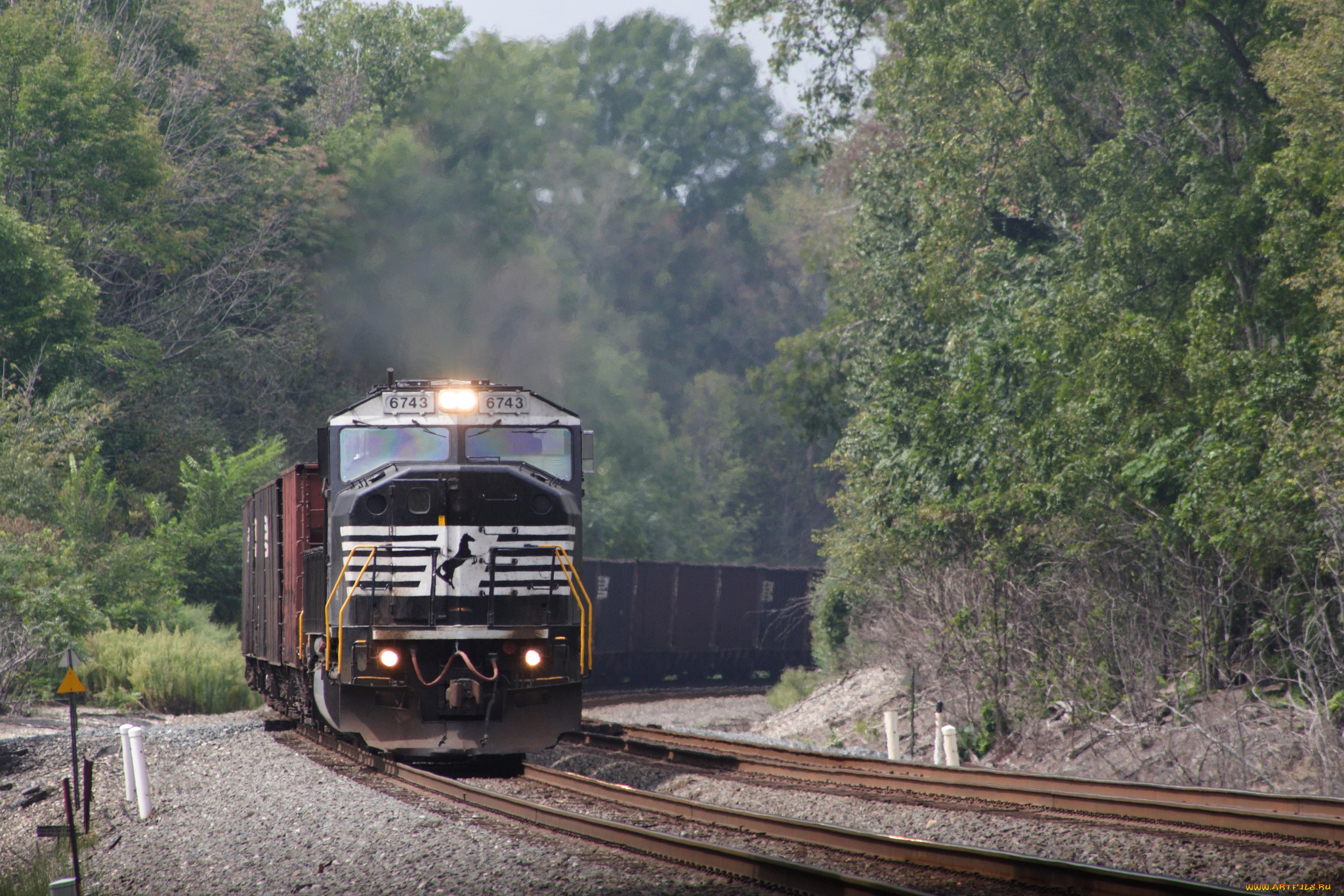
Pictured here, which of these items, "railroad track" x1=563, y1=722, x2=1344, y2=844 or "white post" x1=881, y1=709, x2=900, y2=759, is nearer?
"railroad track" x1=563, y1=722, x2=1344, y2=844

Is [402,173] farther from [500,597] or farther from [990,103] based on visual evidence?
[500,597]

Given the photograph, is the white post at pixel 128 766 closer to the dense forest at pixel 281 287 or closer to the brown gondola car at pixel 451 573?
the brown gondola car at pixel 451 573

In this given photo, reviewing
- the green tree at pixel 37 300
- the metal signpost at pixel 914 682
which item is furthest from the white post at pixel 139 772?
the green tree at pixel 37 300

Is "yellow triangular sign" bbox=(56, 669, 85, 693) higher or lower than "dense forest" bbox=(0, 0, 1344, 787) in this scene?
lower

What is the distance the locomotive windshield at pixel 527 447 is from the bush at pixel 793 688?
17330 mm

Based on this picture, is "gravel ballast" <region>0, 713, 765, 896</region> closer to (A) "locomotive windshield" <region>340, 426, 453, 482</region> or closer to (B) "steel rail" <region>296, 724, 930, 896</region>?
(B) "steel rail" <region>296, 724, 930, 896</region>

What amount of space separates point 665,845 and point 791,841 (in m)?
1.01

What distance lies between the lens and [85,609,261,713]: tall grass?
22062 mm

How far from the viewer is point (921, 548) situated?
23.2 meters

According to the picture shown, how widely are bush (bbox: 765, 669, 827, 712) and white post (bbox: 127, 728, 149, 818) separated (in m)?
17.8

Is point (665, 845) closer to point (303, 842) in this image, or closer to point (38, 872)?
point (303, 842)

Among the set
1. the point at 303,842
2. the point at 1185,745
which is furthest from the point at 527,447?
the point at 1185,745

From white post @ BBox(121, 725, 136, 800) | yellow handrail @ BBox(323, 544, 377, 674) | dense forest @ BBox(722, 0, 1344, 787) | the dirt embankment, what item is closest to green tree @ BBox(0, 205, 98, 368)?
dense forest @ BBox(722, 0, 1344, 787)

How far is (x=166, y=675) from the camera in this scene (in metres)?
22.2
